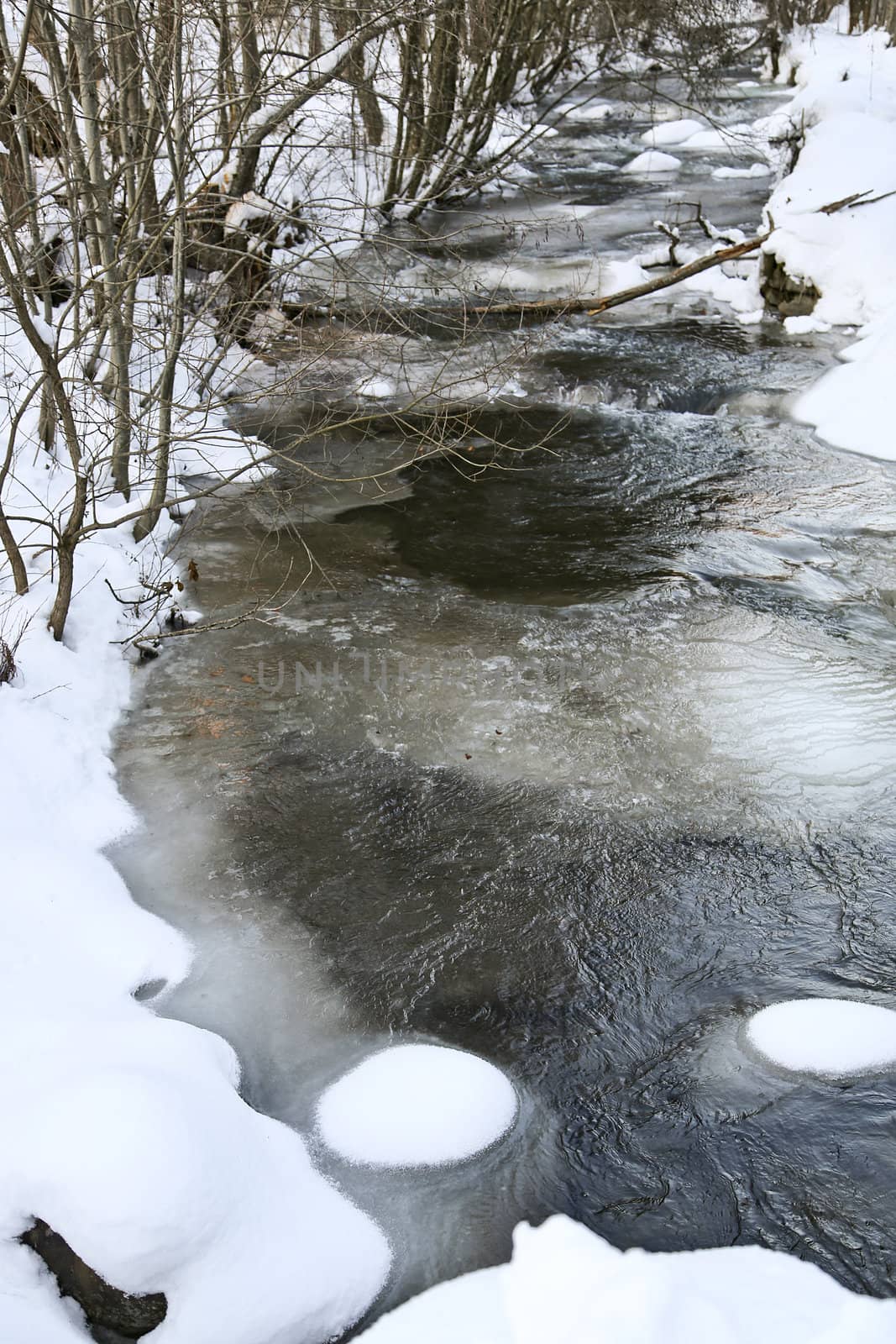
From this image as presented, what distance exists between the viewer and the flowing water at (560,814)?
351cm

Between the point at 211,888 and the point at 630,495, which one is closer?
the point at 211,888

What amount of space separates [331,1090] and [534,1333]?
1113 mm

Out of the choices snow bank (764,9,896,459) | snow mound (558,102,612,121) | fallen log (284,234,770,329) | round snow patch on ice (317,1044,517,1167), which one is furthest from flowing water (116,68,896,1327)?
snow mound (558,102,612,121)

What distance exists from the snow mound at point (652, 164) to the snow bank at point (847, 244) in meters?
5.05

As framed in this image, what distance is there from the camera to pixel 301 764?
557 cm

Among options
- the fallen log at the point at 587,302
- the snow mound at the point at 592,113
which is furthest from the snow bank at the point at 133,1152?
the snow mound at the point at 592,113

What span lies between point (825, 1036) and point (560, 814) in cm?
160

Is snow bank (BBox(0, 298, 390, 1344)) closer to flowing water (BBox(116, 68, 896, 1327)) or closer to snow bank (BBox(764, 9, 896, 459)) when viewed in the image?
flowing water (BBox(116, 68, 896, 1327))

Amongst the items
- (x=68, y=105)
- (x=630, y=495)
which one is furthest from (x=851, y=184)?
(x=68, y=105)

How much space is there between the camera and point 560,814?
202 inches

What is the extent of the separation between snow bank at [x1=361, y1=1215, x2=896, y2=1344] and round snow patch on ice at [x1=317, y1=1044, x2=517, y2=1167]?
42 centimetres

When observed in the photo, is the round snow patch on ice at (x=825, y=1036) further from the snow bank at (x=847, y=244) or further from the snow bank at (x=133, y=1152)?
the snow bank at (x=847, y=244)

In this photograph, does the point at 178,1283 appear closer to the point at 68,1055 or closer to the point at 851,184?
the point at 68,1055

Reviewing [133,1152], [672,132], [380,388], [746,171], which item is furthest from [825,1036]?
[672,132]
